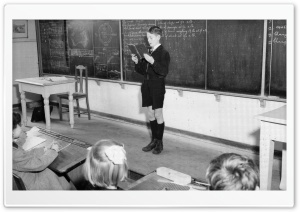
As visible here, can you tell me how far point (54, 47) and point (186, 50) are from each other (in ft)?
9.02

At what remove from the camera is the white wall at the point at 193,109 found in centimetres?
416

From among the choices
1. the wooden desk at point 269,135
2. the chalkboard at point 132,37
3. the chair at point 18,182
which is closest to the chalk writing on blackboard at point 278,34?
the wooden desk at point 269,135

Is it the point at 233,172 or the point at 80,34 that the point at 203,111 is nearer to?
the point at 80,34

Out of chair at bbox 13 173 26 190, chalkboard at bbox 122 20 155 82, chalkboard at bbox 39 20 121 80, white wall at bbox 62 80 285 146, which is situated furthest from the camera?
chalkboard at bbox 39 20 121 80

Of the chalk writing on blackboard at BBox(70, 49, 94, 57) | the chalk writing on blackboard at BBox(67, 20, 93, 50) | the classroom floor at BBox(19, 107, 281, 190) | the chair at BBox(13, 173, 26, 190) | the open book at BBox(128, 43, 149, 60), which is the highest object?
the chalk writing on blackboard at BBox(67, 20, 93, 50)

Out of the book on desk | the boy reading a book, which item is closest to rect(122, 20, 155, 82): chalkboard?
the boy reading a book

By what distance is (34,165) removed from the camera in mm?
2328

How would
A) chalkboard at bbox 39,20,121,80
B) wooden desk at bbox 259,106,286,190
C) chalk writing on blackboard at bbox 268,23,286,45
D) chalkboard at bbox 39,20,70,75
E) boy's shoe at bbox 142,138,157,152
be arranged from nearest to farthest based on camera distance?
wooden desk at bbox 259,106,286,190
chalk writing on blackboard at bbox 268,23,286,45
boy's shoe at bbox 142,138,157,152
chalkboard at bbox 39,20,121,80
chalkboard at bbox 39,20,70,75

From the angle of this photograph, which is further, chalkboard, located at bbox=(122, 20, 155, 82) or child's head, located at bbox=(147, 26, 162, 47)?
chalkboard, located at bbox=(122, 20, 155, 82)

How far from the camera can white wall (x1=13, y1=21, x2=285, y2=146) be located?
4160 millimetres

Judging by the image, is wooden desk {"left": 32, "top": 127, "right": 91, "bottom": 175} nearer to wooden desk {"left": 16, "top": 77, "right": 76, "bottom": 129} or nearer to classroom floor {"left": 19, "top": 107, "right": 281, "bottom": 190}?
classroom floor {"left": 19, "top": 107, "right": 281, "bottom": 190}

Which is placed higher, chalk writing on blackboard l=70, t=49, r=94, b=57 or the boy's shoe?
chalk writing on blackboard l=70, t=49, r=94, b=57

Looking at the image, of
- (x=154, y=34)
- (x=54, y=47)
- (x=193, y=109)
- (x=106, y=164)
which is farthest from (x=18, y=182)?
(x=54, y=47)
